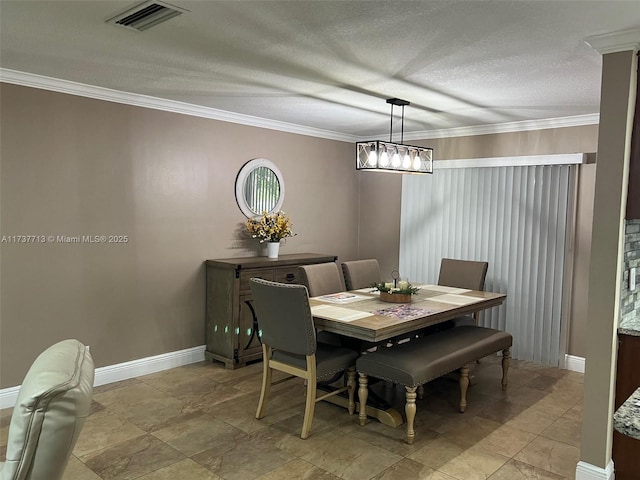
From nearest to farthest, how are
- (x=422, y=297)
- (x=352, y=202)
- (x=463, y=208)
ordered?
(x=422, y=297)
(x=463, y=208)
(x=352, y=202)

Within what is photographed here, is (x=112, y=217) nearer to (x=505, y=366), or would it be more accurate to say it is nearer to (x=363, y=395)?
(x=363, y=395)

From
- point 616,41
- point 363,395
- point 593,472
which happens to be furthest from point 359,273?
point 616,41

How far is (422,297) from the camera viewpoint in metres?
4.14

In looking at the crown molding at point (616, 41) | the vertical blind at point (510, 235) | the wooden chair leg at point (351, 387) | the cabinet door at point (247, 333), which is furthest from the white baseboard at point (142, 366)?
the crown molding at point (616, 41)

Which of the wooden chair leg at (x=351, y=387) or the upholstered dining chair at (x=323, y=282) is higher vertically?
the upholstered dining chair at (x=323, y=282)

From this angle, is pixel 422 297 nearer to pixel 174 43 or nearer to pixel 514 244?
pixel 514 244

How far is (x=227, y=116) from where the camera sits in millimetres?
4758

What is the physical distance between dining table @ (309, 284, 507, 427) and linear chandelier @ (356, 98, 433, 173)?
41.2 inches

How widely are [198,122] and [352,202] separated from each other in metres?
2.38

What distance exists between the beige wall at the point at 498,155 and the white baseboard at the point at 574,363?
0.05 metres

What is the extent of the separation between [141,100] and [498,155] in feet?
11.5

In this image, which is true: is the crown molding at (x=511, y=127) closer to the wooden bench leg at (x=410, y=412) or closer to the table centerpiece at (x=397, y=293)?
the table centerpiece at (x=397, y=293)

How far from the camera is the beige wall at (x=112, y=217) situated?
355 centimetres

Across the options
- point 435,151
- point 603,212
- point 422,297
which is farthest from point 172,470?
point 435,151
